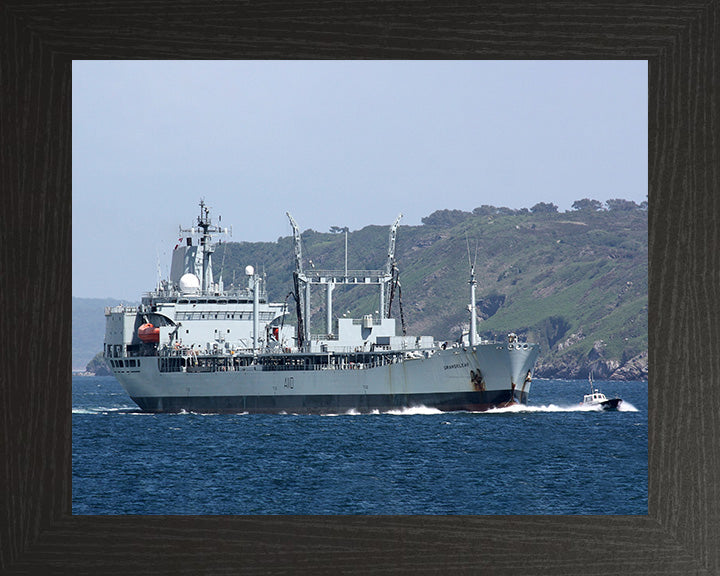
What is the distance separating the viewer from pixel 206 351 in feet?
98.0

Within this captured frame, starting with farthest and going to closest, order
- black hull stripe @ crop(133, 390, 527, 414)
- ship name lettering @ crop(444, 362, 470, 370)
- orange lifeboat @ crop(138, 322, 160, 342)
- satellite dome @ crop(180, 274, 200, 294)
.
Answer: satellite dome @ crop(180, 274, 200, 294) → orange lifeboat @ crop(138, 322, 160, 342) → black hull stripe @ crop(133, 390, 527, 414) → ship name lettering @ crop(444, 362, 470, 370)

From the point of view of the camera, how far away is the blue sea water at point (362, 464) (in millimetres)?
14570

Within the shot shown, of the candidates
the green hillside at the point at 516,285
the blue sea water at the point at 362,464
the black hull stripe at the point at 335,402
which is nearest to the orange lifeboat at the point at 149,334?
the black hull stripe at the point at 335,402

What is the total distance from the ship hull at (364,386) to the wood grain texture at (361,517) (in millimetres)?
22726

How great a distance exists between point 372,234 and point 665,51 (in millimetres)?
63505

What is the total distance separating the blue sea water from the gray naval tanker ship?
477 millimetres

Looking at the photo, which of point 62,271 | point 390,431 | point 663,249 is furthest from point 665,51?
point 390,431

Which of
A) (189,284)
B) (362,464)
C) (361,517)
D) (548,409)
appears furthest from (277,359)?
(361,517)

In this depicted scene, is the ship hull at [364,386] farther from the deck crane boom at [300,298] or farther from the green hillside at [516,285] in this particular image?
the green hillside at [516,285]

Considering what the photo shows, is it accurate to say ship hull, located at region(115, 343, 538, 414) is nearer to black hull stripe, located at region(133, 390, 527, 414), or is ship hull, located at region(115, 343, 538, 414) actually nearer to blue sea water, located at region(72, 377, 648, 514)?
black hull stripe, located at region(133, 390, 527, 414)

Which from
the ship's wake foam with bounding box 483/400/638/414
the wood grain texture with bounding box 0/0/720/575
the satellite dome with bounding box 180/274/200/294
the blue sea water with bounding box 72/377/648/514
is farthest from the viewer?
the satellite dome with bounding box 180/274/200/294

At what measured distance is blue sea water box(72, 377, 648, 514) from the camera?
1457 cm

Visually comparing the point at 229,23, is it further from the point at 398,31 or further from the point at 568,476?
the point at 568,476

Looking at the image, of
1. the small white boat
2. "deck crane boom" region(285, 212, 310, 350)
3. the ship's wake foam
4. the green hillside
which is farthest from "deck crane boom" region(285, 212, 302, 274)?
the green hillside
